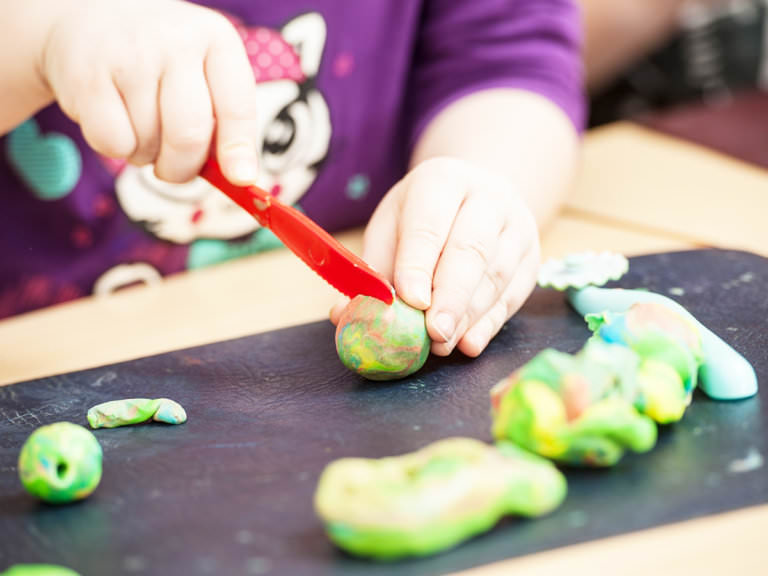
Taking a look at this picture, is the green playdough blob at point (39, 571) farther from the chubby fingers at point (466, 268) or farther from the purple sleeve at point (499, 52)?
the purple sleeve at point (499, 52)

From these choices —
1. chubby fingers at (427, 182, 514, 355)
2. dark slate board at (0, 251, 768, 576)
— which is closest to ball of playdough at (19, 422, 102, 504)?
dark slate board at (0, 251, 768, 576)

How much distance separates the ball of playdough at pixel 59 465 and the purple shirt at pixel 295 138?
51cm

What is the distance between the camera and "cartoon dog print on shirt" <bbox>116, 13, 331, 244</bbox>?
996mm

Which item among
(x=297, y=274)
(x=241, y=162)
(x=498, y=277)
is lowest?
(x=297, y=274)

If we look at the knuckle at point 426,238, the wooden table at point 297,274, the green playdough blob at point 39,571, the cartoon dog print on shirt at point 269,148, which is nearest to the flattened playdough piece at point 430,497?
the green playdough blob at point 39,571

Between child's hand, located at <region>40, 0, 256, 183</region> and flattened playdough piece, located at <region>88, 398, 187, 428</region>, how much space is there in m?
0.16

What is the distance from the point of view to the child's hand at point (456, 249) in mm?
656

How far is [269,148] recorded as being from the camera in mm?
1023

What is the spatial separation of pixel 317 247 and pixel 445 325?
0.10m

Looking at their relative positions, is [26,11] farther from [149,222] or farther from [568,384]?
[568,384]

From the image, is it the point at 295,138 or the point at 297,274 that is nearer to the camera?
the point at 297,274

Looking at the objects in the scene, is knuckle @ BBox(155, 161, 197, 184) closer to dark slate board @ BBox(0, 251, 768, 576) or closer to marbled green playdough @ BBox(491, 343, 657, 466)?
dark slate board @ BBox(0, 251, 768, 576)

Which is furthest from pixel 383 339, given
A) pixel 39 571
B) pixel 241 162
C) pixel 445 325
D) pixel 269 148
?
pixel 269 148

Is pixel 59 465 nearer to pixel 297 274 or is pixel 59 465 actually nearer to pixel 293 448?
pixel 293 448
